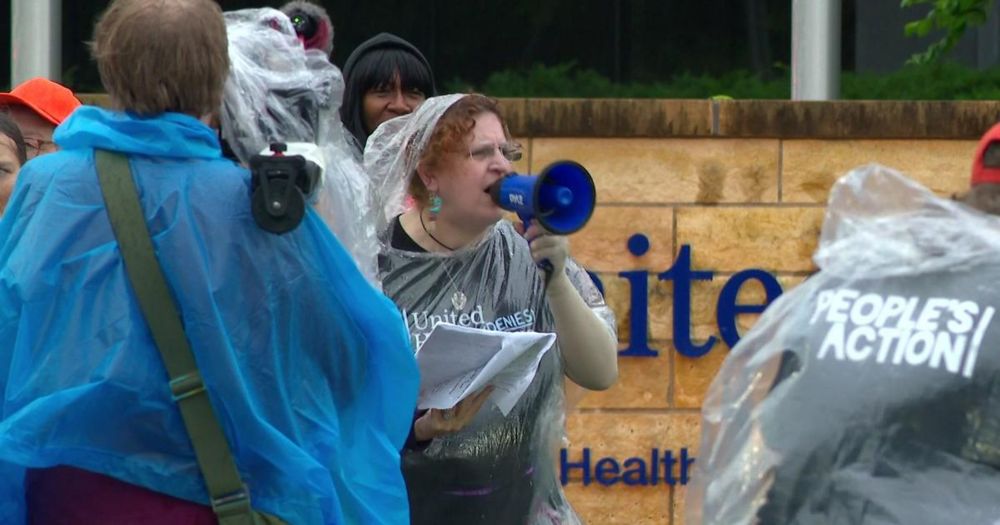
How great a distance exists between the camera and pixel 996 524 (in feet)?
8.25

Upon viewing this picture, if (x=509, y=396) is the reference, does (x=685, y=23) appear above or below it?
above

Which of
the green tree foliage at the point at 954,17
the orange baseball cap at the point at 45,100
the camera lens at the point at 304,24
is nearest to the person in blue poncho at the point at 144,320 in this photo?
the camera lens at the point at 304,24

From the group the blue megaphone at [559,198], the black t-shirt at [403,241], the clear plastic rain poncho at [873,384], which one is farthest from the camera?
the black t-shirt at [403,241]

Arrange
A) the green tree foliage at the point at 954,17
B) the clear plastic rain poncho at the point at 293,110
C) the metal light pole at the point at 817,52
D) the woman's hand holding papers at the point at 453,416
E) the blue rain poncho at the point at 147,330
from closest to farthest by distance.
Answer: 1. the blue rain poncho at the point at 147,330
2. the clear plastic rain poncho at the point at 293,110
3. the woman's hand holding papers at the point at 453,416
4. the green tree foliage at the point at 954,17
5. the metal light pole at the point at 817,52

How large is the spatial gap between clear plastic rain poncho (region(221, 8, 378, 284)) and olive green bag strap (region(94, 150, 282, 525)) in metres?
0.33

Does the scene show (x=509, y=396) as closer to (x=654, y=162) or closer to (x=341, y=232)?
(x=341, y=232)

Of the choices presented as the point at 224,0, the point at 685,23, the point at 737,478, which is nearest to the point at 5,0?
the point at 224,0

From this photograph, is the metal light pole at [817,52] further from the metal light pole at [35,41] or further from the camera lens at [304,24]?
the camera lens at [304,24]

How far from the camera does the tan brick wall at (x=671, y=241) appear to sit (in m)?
6.33

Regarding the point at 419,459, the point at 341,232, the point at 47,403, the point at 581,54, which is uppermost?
the point at 581,54

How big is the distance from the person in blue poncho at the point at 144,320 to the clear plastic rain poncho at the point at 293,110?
0.19 metres

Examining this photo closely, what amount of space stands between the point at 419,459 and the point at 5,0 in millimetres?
8832

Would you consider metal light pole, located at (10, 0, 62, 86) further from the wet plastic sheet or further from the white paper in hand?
the white paper in hand

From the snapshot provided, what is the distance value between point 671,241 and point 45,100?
8.04 feet
